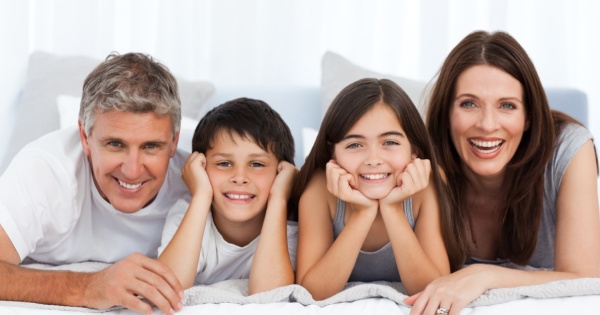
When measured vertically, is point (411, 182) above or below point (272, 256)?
above

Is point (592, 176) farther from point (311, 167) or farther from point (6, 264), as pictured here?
point (6, 264)

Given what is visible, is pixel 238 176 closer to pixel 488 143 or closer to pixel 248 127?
pixel 248 127

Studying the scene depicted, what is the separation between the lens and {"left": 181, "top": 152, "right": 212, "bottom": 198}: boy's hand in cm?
201

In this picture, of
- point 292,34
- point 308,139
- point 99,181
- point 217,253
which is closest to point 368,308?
point 217,253

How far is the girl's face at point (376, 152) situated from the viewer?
193 centimetres

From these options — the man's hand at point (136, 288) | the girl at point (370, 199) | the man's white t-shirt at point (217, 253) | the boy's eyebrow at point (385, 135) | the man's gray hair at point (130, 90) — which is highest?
the man's gray hair at point (130, 90)

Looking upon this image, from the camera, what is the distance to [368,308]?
162cm

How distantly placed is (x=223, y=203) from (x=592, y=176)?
0.99 meters

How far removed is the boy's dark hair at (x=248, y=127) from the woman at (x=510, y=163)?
0.43m

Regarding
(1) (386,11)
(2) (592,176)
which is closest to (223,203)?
(2) (592,176)

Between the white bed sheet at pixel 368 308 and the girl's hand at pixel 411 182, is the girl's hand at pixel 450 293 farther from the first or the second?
the girl's hand at pixel 411 182

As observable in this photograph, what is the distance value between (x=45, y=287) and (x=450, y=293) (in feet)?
2.90

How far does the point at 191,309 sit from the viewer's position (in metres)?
1.64

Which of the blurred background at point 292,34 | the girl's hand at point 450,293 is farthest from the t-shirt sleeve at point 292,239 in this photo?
the blurred background at point 292,34
